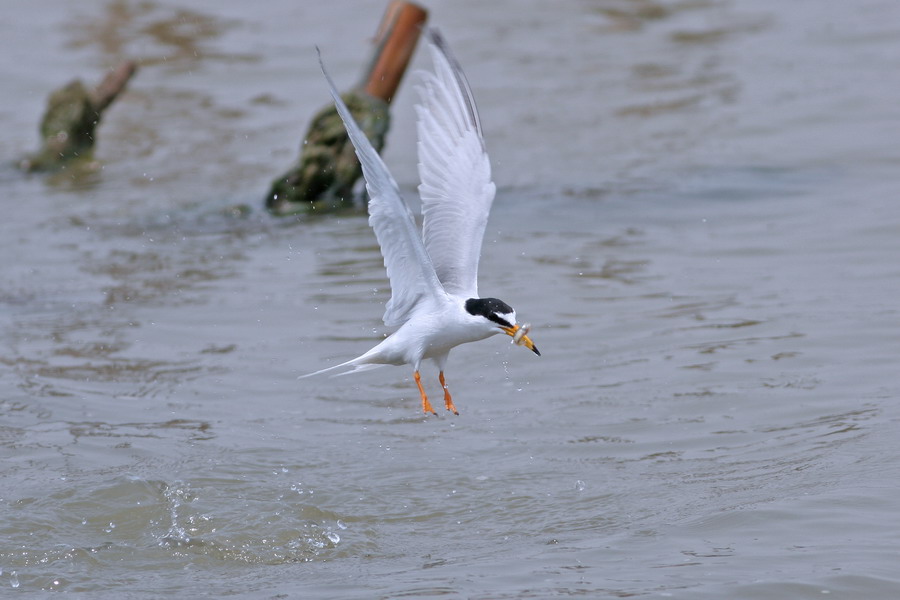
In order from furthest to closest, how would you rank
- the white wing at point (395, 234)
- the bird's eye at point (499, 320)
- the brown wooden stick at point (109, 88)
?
the brown wooden stick at point (109, 88), the bird's eye at point (499, 320), the white wing at point (395, 234)

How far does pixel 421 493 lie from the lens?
6.74 m

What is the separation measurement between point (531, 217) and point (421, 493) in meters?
5.43

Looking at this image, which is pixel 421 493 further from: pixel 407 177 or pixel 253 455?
pixel 407 177

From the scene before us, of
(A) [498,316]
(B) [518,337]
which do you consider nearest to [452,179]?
(A) [498,316]

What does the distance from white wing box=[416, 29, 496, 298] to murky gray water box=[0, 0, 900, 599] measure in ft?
3.83

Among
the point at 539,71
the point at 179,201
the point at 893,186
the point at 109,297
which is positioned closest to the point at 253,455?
the point at 109,297

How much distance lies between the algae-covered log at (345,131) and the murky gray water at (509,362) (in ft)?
1.52

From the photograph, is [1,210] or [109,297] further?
[1,210]

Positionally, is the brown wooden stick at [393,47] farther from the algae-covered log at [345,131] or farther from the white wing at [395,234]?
the white wing at [395,234]

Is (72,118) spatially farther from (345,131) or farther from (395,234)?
(395,234)

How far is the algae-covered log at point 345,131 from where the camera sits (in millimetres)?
11703

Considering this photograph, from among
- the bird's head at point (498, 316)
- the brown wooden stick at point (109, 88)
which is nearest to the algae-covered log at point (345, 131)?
the brown wooden stick at point (109, 88)

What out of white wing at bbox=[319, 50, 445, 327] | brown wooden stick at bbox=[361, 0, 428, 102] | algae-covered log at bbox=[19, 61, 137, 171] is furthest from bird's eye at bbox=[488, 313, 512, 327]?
algae-covered log at bbox=[19, 61, 137, 171]

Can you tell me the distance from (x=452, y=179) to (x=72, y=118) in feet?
26.5
